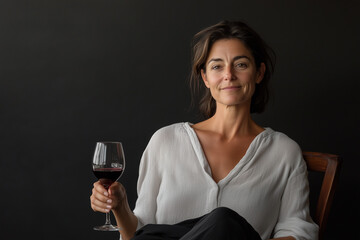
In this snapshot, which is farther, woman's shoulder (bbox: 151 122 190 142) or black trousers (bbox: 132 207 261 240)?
woman's shoulder (bbox: 151 122 190 142)

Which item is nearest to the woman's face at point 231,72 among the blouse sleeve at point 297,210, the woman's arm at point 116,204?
the blouse sleeve at point 297,210

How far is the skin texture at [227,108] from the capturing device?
2.11 meters

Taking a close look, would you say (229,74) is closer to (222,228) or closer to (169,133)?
(169,133)

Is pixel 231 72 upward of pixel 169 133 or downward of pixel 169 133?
upward

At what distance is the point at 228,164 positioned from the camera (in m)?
2.14

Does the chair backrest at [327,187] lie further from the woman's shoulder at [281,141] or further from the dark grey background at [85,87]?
the dark grey background at [85,87]

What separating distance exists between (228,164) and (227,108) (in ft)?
0.80

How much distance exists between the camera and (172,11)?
254cm

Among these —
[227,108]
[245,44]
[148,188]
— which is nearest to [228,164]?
[227,108]

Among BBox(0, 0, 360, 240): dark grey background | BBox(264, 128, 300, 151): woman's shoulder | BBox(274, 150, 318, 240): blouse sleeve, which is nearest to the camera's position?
BBox(274, 150, 318, 240): blouse sleeve

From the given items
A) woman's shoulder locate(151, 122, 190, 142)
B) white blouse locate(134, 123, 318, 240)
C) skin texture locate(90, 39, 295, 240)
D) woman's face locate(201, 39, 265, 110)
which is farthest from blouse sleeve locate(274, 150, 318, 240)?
woman's shoulder locate(151, 122, 190, 142)

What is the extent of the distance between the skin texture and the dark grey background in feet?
1.09

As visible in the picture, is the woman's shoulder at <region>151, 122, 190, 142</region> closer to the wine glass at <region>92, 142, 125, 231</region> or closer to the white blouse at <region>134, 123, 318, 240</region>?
the white blouse at <region>134, 123, 318, 240</region>

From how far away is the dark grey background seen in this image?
8.30 ft
